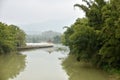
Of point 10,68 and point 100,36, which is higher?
point 100,36

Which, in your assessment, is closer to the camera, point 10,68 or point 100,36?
point 100,36

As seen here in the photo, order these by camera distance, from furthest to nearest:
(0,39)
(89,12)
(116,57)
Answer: (0,39), (89,12), (116,57)

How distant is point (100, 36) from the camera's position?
75.2ft

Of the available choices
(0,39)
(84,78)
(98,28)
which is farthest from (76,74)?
(0,39)

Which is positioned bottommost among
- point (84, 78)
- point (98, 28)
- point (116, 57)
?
point (84, 78)

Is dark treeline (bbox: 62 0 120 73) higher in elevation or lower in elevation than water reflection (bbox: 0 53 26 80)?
higher

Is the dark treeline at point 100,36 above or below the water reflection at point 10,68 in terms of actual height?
above

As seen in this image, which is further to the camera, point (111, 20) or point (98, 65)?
point (98, 65)

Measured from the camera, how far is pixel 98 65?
2473 cm

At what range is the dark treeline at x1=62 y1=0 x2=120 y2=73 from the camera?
20.3m

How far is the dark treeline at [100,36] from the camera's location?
20.3 m

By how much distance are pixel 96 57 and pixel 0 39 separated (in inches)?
929

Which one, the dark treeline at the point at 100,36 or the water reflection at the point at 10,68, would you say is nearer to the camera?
the dark treeline at the point at 100,36

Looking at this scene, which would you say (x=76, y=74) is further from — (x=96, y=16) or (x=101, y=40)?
(x=96, y=16)
